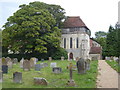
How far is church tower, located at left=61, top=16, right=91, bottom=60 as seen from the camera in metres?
54.1

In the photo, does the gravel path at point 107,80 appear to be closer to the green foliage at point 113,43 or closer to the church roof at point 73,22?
the green foliage at point 113,43

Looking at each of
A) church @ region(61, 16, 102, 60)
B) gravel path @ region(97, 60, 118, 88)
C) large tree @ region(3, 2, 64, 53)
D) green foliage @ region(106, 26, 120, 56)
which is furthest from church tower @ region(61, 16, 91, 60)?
gravel path @ region(97, 60, 118, 88)

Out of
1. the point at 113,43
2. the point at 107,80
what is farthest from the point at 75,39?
the point at 107,80

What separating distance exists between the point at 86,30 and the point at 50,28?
46.8ft

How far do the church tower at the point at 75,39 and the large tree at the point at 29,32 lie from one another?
32.6 ft

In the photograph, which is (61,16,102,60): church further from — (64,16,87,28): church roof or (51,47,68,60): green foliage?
(51,47,68,60): green foliage

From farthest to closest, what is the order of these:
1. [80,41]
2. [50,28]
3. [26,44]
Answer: [80,41] < [50,28] < [26,44]

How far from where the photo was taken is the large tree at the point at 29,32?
40625mm

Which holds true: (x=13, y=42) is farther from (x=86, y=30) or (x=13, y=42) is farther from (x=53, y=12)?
(x=86, y=30)

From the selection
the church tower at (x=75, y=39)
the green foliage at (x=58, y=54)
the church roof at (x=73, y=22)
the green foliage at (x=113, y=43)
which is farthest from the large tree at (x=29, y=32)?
the green foliage at (x=113, y=43)

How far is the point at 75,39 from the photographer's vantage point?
54344mm

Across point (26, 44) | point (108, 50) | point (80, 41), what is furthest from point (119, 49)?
point (26, 44)

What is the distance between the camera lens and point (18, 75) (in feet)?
46.3

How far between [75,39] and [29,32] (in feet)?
55.1
